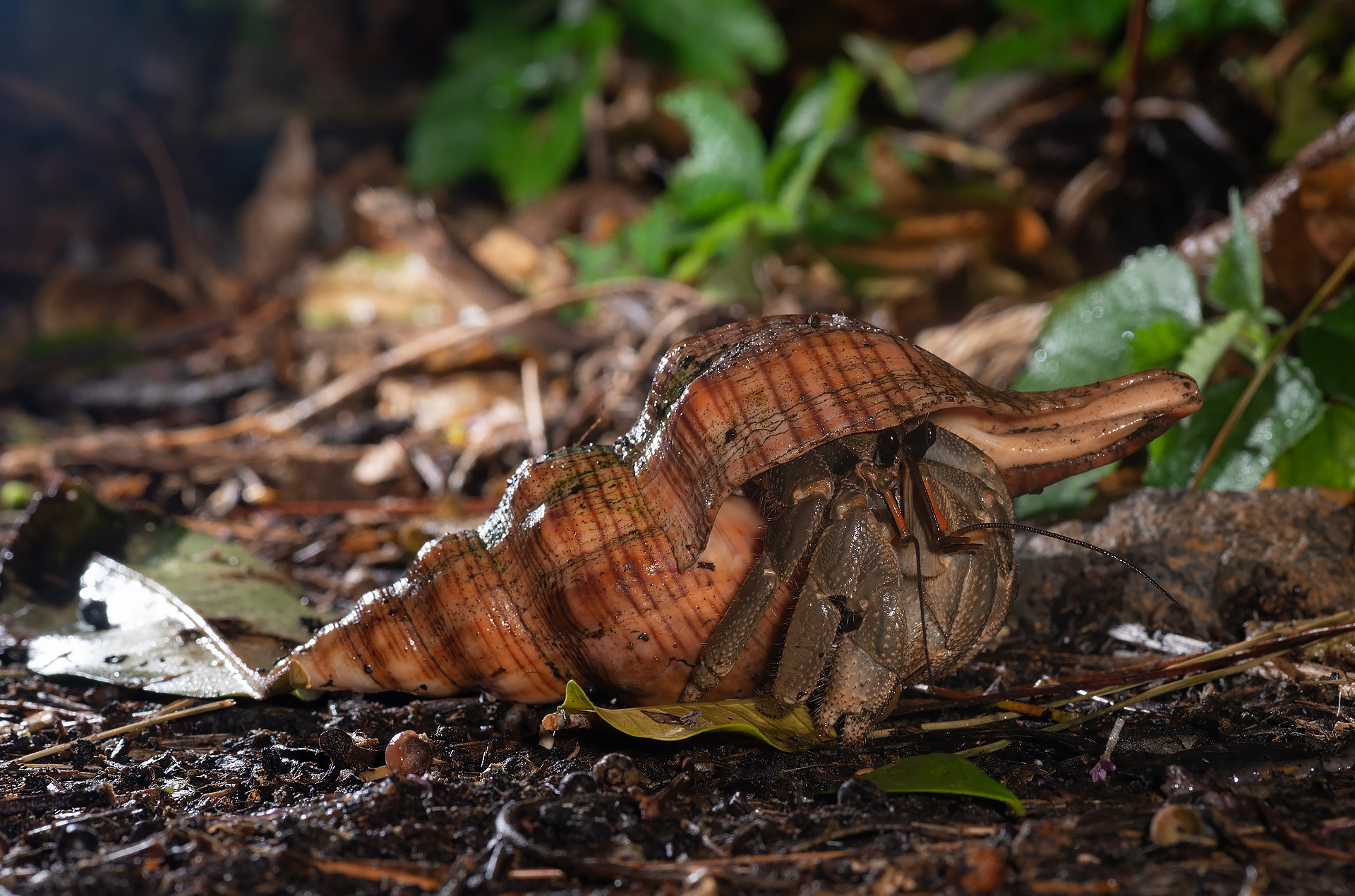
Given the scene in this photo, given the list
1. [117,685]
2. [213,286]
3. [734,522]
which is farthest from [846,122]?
[213,286]

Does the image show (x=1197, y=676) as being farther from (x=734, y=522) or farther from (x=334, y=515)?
(x=334, y=515)

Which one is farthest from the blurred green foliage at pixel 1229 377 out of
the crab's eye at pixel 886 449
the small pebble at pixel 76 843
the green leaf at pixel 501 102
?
the green leaf at pixel 501 102

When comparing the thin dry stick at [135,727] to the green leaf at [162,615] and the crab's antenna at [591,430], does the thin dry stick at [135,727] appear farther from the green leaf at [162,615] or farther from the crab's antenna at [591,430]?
the crab's antenna at [591,430]

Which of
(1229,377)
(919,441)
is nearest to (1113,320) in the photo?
(1229,377)

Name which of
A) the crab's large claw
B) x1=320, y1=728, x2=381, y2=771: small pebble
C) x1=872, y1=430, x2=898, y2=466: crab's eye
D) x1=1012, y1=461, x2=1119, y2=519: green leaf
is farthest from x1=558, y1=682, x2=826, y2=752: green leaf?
x1=1012, y1=461, x2=1119, y2=519: green leaf

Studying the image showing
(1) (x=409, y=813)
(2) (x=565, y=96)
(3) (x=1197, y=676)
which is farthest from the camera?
(2) (x=565, y=96)

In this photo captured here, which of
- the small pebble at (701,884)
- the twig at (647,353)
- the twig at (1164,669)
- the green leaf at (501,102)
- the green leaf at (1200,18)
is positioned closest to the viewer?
the small pebble at (701,884)

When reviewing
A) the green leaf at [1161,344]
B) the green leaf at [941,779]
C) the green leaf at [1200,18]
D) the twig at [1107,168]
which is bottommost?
the green leaf at [941,779]
